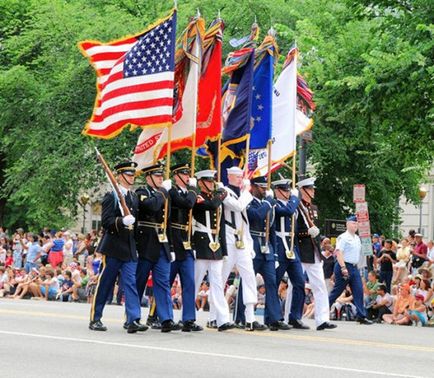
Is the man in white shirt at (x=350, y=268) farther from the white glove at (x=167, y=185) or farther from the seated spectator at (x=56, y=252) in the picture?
the seated spectator at (x=56, y=252)

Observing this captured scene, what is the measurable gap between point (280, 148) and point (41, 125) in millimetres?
20031

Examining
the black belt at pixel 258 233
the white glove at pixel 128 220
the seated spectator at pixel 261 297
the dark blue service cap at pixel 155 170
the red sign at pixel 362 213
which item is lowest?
the seated spectator at pixel 261 297

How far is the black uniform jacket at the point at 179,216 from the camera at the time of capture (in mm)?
14359

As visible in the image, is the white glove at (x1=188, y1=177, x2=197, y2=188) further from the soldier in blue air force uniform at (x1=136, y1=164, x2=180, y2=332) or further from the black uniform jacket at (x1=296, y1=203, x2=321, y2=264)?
the black uniform jacket at (x1=296, y1=203, x2=321, y2=264)

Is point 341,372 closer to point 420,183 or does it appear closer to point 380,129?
point 380,129

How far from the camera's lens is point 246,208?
15.4m

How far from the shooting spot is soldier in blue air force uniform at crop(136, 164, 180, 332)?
46.5 ft

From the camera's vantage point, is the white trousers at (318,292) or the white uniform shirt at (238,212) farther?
the white trousers at (318,292)

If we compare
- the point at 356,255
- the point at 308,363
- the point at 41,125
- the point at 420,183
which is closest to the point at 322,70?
the point at 356,255

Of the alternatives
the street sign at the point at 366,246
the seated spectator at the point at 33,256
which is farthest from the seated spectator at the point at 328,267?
the seated spectator at the point at 33,256

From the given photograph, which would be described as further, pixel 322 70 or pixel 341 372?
pixel 322 70

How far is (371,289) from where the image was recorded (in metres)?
22.3

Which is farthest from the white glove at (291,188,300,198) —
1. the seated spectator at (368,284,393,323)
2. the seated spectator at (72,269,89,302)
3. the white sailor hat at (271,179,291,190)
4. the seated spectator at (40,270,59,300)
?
the seated spectator at (40,270,59,300)

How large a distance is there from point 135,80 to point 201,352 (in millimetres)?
4504
